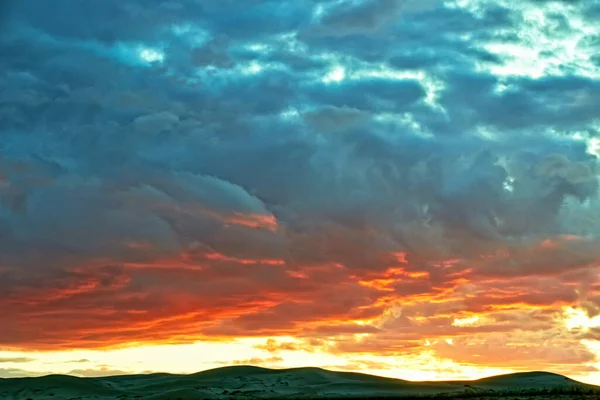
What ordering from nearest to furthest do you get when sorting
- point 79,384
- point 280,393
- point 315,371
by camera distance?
point 280,393
point 79,384
point 315,371

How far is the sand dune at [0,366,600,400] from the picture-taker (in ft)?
442

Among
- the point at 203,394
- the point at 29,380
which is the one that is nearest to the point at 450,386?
the point at 203,394

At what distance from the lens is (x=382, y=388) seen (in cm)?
15100

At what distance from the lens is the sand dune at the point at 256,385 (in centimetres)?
13475

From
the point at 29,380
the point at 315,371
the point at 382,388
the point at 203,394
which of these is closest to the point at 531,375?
the point at 382,388

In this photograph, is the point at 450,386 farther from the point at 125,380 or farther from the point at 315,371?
the point at 125,380

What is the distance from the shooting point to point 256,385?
497ft

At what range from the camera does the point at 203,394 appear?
13250cm

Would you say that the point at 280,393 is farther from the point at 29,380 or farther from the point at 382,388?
the point at 29,380

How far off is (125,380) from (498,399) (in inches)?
3499

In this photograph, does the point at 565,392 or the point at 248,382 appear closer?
the point at 565,392

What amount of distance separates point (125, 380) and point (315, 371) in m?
41.8

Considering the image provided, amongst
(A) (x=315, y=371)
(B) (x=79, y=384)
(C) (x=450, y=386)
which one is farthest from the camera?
(A) (x=315, y=371)

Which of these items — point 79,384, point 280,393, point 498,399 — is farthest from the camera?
point 79,384
